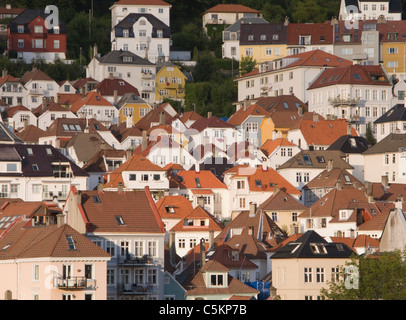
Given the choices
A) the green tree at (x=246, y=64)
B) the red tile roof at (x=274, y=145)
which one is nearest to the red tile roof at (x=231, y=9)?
the green tree at (x=246, y=64)

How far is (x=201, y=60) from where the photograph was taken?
140750 mm

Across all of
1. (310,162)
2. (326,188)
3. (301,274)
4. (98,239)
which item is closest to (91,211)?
(98,239)

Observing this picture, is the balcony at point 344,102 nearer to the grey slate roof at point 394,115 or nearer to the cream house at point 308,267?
the grey slate roof at point 394,115

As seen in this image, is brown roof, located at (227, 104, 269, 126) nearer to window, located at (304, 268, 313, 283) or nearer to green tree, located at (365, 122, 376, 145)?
green tree, located at (365, 122, 376, 145)

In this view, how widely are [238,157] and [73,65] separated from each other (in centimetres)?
3857

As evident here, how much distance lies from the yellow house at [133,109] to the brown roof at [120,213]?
63.0 metres

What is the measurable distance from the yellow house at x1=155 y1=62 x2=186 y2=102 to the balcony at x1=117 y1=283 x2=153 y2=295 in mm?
75961

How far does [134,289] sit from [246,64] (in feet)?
260

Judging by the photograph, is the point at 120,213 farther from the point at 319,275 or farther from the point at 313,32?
the point at 313,32

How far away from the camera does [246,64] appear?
136 metres

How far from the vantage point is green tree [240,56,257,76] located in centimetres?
13550

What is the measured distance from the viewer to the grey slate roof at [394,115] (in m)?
106

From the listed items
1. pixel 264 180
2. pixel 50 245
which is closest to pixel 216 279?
pixel 50 245
